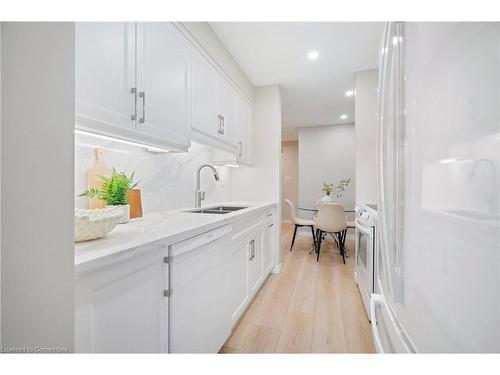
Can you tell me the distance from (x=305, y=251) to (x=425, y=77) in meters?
3.77

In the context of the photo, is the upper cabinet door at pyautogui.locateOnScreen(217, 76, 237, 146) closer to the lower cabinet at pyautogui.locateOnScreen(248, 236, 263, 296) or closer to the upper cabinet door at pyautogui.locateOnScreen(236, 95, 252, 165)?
the upper cabinet door at pyautogui.locateOnScreen(236, 95, 252, 165)

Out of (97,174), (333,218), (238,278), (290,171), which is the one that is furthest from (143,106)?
(290,171)

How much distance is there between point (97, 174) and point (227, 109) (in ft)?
4.59

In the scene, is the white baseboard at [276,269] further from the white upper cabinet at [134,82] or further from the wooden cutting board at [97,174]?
the wooden cutting board at [97,174]

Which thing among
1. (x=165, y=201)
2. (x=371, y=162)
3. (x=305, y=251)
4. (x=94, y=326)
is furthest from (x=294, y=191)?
(x=94, y=326)

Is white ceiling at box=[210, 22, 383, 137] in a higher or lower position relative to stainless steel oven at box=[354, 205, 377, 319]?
higher

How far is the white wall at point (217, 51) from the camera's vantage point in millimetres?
1765

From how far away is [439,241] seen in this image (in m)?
0.47

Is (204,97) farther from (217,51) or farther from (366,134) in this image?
(366,134)

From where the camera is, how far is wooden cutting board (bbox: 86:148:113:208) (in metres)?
1.24

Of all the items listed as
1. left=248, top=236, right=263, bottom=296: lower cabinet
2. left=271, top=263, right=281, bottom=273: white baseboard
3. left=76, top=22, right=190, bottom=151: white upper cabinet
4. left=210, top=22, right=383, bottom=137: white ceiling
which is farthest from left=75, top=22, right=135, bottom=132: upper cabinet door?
left=271, top=263, right=281, bottom=273: white baseboard

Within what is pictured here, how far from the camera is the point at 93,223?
0.84 m

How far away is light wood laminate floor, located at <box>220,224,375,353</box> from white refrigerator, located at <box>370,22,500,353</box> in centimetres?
111
